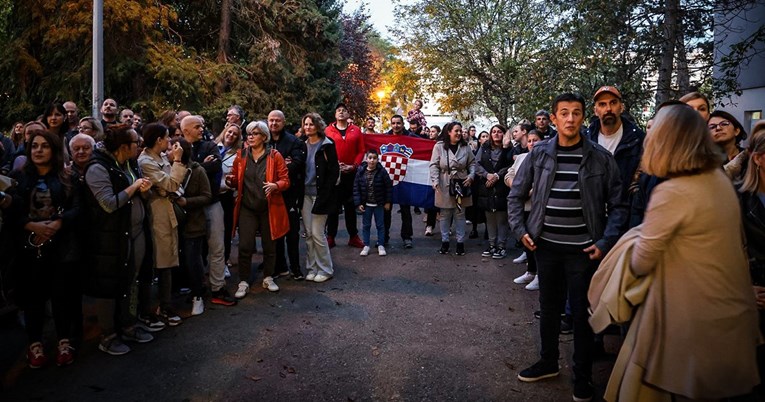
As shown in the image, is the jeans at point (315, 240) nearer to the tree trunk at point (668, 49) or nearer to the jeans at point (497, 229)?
the jeans at point (497, 229)

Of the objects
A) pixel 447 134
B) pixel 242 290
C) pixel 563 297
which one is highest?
pixel 447 134

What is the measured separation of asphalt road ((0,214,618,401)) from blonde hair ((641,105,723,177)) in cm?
208

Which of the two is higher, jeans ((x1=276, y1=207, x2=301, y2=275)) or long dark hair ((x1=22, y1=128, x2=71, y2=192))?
long dark hair ((x1=22, y1=128, x2=71, y2=192))

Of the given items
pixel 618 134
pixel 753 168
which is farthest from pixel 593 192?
pixel 618 134

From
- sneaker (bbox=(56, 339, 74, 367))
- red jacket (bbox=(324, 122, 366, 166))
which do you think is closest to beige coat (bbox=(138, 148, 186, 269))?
sneaker (bbox=(56, 339, 74, 367))

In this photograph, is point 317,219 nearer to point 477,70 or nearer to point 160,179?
point 160,179

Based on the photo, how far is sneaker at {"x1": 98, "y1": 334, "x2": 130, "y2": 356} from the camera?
4828 millimetres

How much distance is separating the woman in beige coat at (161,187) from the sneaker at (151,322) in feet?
1.55

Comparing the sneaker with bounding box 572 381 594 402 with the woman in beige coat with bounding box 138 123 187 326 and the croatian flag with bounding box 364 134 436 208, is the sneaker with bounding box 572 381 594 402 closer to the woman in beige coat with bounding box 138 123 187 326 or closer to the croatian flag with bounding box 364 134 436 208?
the woman in beige coat with bounding box 138 123 187 326

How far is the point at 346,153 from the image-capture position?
10047 millimetres

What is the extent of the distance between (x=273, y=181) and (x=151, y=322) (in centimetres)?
215

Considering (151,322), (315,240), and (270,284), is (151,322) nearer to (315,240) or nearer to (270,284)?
(270,284)

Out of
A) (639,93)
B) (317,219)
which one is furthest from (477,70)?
(317,219)

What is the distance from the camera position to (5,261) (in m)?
4.59
